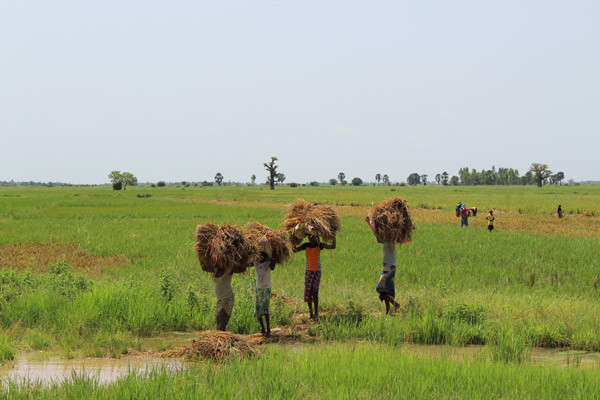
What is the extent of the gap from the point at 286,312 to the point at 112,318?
10.6ft

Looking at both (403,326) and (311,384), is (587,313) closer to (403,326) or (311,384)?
(403,326)

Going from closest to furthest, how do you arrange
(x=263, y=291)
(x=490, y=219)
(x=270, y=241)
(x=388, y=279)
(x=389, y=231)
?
(x=263, y=291) < (x=270, y=241) < (x=389, y=231) < (x=388, y=279) < (x=490, y=219)

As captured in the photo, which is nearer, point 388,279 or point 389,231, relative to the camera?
point 389,231

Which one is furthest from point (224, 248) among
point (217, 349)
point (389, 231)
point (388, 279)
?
point (388, 279)

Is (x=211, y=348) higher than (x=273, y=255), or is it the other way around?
(x=273, y=255)

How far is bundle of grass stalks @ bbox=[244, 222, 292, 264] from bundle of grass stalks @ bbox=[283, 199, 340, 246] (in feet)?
1.58

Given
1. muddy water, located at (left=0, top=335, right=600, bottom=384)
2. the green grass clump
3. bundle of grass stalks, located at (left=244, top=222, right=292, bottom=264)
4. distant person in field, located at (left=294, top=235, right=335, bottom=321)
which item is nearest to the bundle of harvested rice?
muddy water, located at (left=0, top=335, right=600, bottom=384)

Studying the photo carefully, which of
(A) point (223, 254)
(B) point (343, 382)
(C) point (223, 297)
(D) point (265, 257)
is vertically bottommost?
(B) point (343, 382)

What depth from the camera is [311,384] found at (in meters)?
4.93

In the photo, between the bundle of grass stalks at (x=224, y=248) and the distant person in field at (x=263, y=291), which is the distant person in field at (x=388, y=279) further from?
the bundle of grass stalks at (x=224, y=248)

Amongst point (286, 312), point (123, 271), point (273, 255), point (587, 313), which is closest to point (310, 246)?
point (273, 255)

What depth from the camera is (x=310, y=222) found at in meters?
8.05

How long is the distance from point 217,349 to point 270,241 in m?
2.14

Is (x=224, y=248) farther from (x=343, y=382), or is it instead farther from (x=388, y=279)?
(x=388, y=279)
